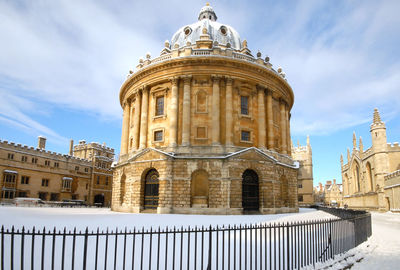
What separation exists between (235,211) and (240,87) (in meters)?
12.2

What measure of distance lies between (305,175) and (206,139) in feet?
169

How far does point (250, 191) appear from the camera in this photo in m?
26.1

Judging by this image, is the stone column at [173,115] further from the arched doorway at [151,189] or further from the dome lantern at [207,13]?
the dome lantern at [207,13]

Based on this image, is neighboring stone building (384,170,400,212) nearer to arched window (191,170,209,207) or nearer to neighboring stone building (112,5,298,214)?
neighboring stone building (112,5,298,214)

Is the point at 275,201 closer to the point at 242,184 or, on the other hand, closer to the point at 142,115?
the point at 242,184

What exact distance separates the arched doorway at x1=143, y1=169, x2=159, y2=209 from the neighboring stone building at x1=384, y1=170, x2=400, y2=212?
34.1m

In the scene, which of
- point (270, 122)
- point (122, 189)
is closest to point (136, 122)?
point (122, 189)

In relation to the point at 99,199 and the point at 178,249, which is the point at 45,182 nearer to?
the point at 99,199

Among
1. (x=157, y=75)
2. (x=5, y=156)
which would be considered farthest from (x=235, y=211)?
(x=5, y=156)

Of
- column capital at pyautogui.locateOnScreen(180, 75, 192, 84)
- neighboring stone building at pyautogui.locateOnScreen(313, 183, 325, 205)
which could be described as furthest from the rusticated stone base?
neighboring stone building at pyautogui.locateOnScreen(313, 183, 325, 205)

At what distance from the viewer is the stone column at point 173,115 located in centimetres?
2677

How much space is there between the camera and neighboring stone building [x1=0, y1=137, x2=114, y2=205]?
45562 millimetres

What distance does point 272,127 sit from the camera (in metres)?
29.8

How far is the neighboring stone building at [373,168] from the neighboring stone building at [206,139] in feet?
82.3
